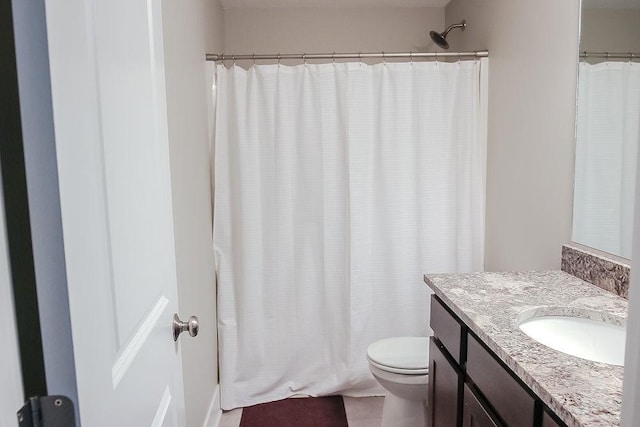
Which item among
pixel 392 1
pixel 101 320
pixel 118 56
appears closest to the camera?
pixel 101 320

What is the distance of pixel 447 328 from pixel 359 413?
117 cm

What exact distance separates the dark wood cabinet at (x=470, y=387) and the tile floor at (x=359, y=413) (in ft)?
2.36

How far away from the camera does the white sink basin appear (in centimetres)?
119

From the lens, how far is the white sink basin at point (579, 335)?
3.90 ft

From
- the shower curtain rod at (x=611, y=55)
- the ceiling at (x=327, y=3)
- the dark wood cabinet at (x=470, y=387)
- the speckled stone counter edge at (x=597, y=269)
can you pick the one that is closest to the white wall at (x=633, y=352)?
the dark wood cabinet at (x=470, y=387)

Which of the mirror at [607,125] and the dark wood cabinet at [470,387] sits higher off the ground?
the mirror at [607,125]

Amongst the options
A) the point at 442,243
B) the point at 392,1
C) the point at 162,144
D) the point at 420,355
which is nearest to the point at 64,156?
the point at 162,144

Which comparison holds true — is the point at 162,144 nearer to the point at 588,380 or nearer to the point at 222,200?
the point at 588,380

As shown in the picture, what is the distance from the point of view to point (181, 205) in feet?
5.65

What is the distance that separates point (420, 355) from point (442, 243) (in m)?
0.68

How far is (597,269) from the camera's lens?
58.9 inches

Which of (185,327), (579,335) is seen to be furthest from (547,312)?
(185,327)

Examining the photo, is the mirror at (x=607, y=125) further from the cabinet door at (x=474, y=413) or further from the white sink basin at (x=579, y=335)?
the cabinet door at (x=474, y=413)

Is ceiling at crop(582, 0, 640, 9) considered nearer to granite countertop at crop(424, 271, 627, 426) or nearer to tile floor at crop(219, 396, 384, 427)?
granite countertop at crop(424, 271, 627, 426)
